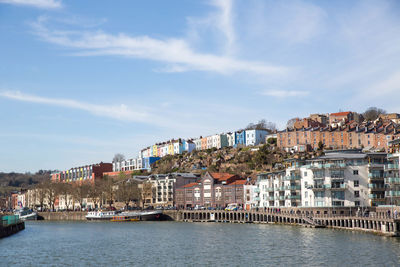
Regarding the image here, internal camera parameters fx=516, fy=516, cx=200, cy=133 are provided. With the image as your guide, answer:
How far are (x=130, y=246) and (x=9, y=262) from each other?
19075mm

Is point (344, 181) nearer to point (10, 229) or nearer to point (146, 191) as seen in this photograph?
point (10, 229)

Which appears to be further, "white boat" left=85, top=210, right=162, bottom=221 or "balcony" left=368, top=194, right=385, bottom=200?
"white boat" left=85, top=210, right=162, bottom=221

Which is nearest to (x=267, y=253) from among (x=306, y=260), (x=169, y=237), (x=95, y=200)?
(x=306, y=260)

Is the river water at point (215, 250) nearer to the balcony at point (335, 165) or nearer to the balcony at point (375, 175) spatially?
the balcony at point (335, 165)

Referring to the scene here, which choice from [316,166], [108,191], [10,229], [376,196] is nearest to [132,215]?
[108,191]

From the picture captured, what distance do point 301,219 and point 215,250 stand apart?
37777mm

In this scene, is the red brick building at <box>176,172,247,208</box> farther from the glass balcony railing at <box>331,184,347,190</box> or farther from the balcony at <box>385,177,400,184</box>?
the balcony at <box>385,177,400,184</box>

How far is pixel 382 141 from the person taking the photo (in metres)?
161

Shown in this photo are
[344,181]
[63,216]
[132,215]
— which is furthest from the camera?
[63,216]

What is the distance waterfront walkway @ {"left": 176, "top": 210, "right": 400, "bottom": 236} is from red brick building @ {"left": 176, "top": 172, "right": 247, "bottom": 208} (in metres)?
9.87

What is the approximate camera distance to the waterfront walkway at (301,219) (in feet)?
247

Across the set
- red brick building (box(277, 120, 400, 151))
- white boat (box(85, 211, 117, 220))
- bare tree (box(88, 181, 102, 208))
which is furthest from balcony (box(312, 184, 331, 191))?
bare tree (box(88, 181, 102, 208))

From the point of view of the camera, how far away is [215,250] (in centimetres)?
6712

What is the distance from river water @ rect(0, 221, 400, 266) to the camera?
56.9 meters
